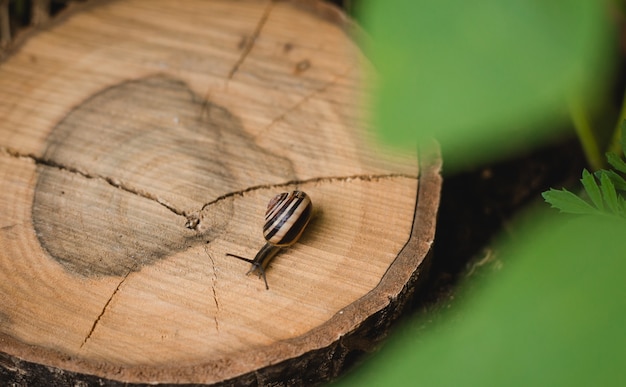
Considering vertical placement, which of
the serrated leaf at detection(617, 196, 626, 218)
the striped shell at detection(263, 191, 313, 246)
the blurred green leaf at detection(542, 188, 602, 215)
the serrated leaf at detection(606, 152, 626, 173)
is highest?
the serrated leaf at detection(606, 152, 626, 173)

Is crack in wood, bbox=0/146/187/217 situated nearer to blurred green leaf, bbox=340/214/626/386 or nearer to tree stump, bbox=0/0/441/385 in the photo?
tree stump, bbox=0/0/441/385

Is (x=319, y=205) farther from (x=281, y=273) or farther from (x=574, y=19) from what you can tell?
(x=574, y=19)

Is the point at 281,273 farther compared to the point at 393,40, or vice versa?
the point at 281,273

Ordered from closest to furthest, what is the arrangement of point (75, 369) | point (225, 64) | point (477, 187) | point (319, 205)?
point (75, 369) < point (319, 205) < point (225, 64) < point (477, 187)

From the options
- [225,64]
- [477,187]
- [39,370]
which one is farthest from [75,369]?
[477,187]

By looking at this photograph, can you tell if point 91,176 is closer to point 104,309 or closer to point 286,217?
point 104,309

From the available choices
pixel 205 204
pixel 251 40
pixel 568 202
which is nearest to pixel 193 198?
pixel 205 204

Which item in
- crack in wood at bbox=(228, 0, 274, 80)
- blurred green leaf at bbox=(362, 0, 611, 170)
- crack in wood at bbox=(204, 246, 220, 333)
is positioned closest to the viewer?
blurred green leaf at bbox=(362, 0, 611, 170)

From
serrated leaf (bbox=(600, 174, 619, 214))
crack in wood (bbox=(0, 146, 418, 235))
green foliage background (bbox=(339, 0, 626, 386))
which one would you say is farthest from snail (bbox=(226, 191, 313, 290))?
green foliage background (bbox=(339, 0, 626, 386))
